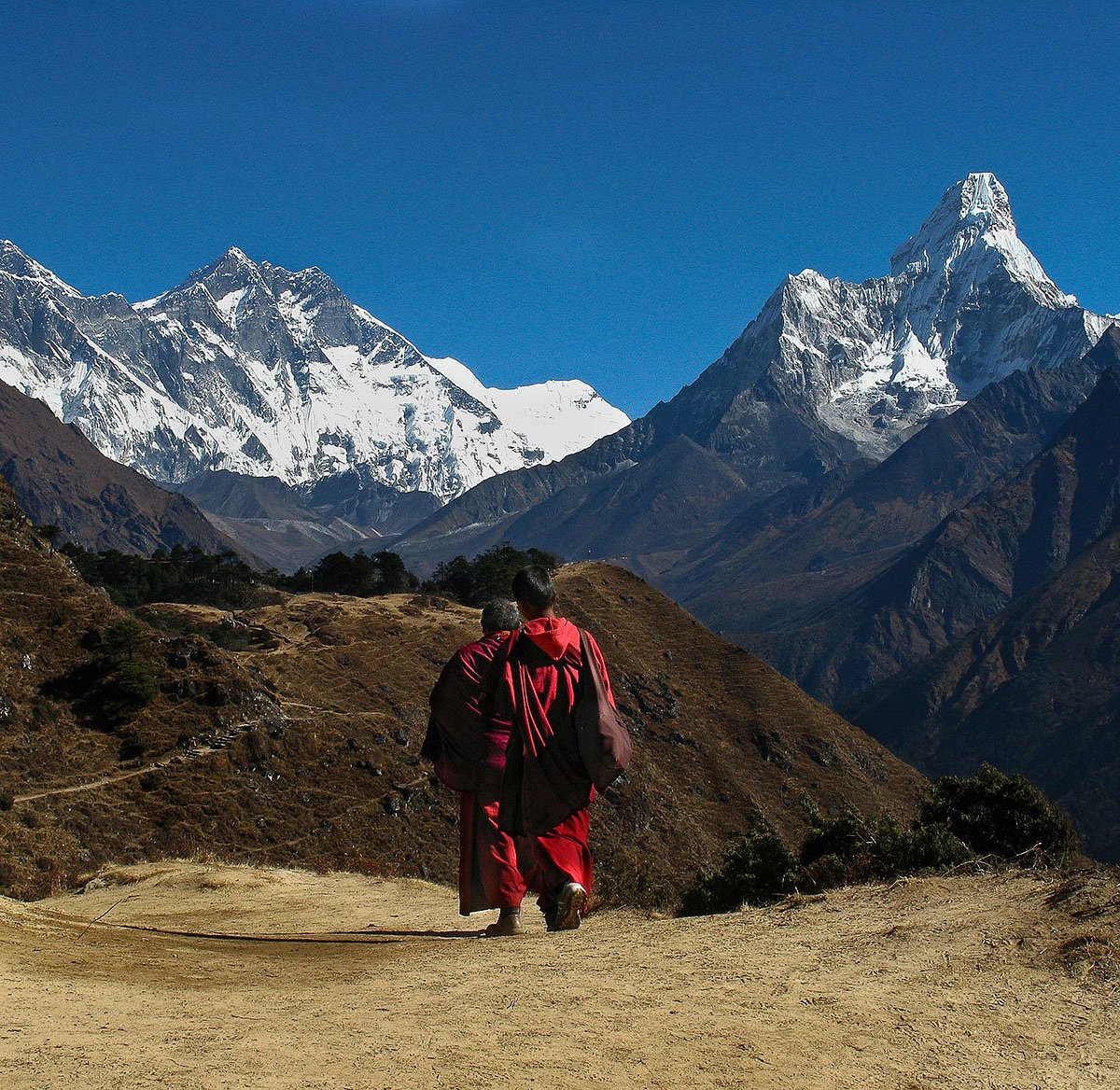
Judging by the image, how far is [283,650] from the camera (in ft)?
177

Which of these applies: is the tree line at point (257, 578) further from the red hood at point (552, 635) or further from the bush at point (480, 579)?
the red hood at point (552, 635)

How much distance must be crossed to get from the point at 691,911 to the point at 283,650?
42914mm

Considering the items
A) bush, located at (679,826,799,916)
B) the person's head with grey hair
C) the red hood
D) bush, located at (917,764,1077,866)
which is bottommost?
bush, located at (679,826,799,916)

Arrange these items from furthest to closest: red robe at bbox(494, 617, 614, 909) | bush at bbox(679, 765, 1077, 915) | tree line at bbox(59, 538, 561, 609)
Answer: tree line at bbox(59, 538, 561, 609)
bush at bbox(679, 765, 1077, 915)
red robe at bbox(494, 617, 614, 909)

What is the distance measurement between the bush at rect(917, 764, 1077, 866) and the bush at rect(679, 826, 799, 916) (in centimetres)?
266

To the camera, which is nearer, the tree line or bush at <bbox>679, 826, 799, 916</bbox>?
bush at <bbox>679, 826, 799, 916</bbox>

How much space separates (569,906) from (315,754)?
32.7 m

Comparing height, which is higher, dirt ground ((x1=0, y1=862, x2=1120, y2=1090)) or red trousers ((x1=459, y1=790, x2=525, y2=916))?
red trousers ((x1=459, y1=790, x2=525, y2=916))

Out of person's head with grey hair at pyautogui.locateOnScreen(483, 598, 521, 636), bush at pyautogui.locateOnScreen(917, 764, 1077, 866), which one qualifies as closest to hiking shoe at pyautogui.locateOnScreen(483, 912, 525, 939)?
person's head with grey hair at pyautogui.locateOnScreen(483, 598, 521, 636)

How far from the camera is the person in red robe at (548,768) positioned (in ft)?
32.8

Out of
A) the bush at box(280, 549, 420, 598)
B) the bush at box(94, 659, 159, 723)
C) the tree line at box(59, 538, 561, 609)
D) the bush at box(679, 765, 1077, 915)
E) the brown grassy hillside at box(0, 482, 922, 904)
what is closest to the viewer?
the bush at box(679, 765, 1077, 915)

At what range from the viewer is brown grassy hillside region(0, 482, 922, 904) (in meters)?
31.6

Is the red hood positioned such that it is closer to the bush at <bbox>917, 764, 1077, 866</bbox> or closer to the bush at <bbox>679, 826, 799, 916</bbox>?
the bush at <bbox>679, 826, 799, 916</bbox>

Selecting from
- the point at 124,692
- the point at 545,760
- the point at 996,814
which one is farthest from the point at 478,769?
the point at 124,692
